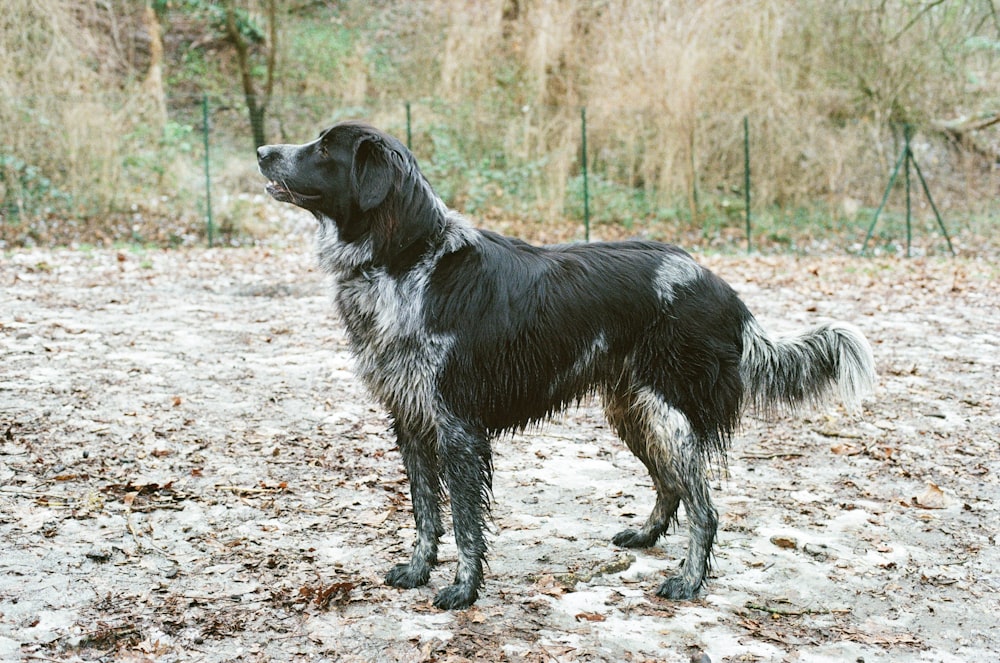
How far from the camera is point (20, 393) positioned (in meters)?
6.29

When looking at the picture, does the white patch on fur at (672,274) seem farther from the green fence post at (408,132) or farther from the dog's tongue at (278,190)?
the green fence post at (408,132)

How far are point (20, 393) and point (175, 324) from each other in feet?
8.11

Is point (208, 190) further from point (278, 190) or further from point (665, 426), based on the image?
point (665, 426)

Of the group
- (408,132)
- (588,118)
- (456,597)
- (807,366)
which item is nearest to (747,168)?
(588,118)

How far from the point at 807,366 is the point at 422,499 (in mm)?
1975

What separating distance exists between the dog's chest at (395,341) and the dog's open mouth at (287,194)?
0.40 m

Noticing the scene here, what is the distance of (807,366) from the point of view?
4398 mm

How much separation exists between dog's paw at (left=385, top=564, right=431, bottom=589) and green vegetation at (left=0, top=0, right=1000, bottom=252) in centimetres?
1245

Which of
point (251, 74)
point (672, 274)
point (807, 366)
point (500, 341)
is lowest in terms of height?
point (807, 366)

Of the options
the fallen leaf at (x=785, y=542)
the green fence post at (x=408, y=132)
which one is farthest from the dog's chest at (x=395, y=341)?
the green fence post at (x=408, y=132)

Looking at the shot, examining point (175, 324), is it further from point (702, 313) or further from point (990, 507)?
point (990, 507)

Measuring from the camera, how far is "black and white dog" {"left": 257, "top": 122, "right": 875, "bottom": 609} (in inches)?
155

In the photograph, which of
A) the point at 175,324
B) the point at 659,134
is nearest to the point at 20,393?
the point at 175,324

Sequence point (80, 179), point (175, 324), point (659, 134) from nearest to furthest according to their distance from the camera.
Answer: point (175, 324)
point (80, 179)
point (659, 134)
